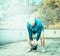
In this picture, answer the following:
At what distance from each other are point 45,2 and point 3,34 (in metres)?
4.21

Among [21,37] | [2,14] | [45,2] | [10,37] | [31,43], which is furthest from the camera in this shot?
[2,14]

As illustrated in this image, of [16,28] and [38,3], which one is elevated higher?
[38,3]

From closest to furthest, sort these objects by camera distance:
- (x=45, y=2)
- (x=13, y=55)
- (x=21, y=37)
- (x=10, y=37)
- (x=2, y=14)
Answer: (x=13, y=55) < (x=21, y=37) < (x=10, y=37) < (x=45, y=2) < (x=2, y=14)

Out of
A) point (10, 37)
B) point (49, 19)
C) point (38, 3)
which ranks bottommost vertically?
point (10, 37)

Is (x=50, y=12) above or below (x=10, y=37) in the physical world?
above

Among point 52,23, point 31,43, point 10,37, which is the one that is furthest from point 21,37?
point 31,43

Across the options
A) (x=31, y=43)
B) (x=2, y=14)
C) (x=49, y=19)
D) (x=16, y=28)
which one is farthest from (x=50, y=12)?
(x=31, y=43)

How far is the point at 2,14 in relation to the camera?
21.4 m

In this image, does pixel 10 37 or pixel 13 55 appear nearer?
pixel 13 55

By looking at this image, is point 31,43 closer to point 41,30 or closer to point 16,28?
point 41,30

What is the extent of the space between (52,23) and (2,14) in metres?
4.78

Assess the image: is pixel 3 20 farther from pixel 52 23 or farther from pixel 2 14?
pixel 52 23

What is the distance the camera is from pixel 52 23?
19.0 meters

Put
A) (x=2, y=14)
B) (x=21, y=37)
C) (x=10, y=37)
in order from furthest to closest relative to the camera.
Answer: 1. (x=2, y=14)
2. (x=10, y=37)
3. (x=21, y=37)
